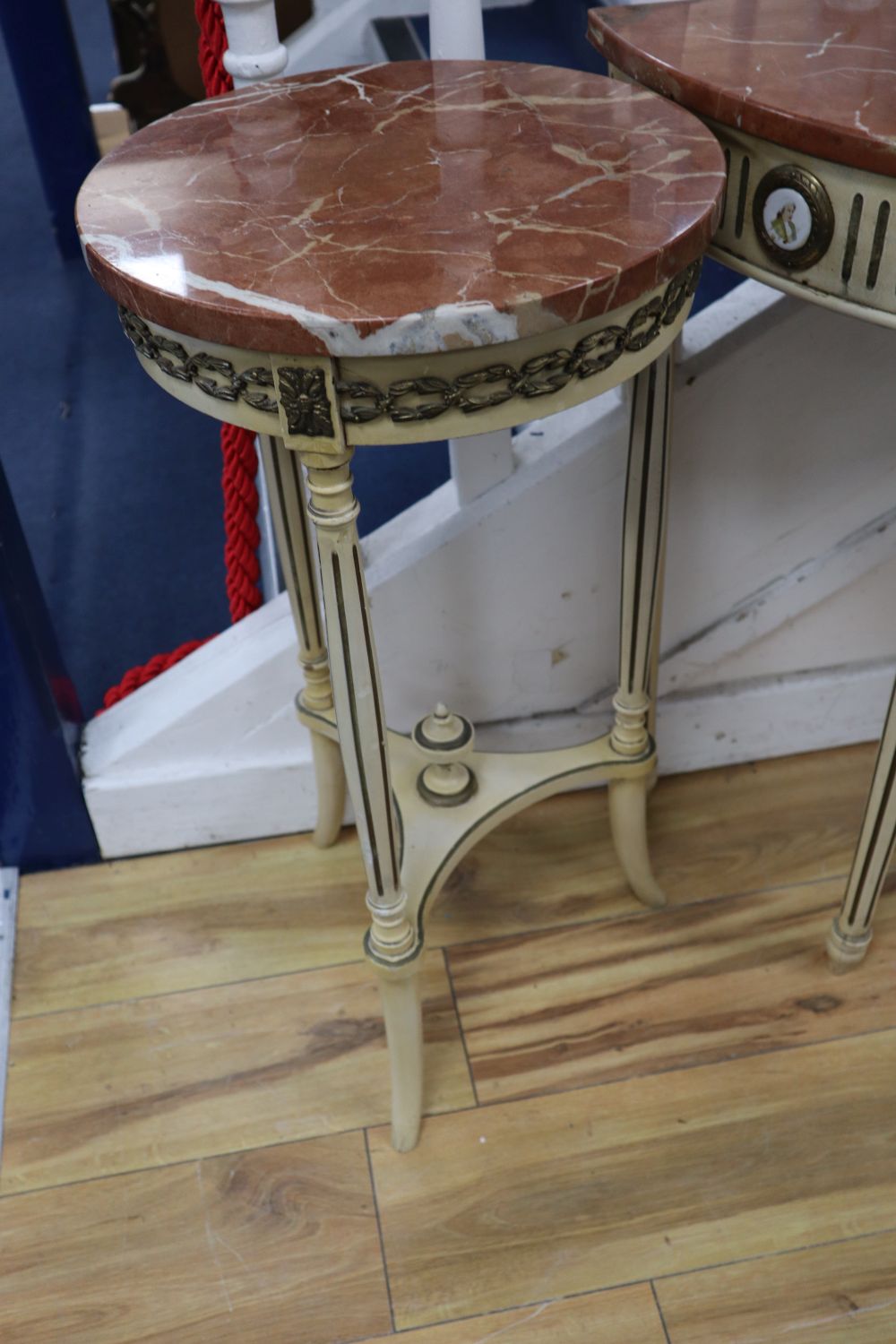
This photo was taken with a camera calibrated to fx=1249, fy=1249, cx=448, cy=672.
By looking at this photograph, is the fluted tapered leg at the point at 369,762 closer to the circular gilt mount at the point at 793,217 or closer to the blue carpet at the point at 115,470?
the circular gilt mount at the point at 793,217

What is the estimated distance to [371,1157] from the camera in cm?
100

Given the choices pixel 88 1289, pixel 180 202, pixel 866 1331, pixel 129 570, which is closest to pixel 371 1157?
pixel 88 1289

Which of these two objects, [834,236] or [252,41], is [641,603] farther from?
[252,41]

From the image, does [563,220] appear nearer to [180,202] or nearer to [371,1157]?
[180,202]

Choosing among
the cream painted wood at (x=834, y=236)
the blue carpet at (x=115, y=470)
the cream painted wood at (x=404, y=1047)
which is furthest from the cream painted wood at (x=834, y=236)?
the blue carpet at (x=115, y=470)

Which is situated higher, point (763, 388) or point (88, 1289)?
point (763, 388)

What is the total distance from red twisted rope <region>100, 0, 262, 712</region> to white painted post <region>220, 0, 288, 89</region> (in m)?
0.08

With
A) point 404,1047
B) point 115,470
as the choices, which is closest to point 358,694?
point 404,1047

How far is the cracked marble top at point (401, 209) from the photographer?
0.61 meters

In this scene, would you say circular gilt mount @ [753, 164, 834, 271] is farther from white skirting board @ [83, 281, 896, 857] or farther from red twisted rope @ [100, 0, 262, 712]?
red twisted rope @ [100, 0, 262, 712]

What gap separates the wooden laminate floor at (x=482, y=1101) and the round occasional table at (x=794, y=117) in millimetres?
632

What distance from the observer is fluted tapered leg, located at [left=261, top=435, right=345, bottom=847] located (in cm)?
102

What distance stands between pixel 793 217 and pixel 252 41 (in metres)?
0.44

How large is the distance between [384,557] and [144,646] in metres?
0.49
